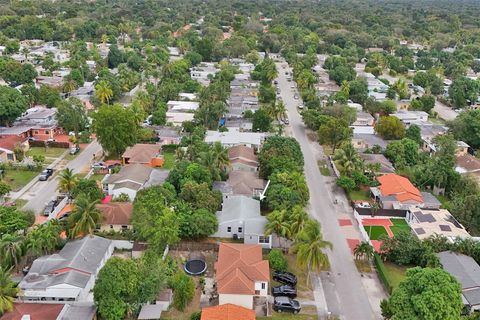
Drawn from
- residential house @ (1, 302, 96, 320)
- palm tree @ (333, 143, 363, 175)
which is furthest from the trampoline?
palm tree @ (333, 143, 363, 175)

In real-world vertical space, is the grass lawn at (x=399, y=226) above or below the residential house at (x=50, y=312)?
below

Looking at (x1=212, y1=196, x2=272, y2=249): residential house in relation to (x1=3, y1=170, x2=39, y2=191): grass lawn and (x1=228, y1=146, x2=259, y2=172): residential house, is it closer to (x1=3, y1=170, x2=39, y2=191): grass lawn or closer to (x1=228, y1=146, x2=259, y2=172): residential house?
(x1=228, y1=146, x2=259, y2=172): residential house

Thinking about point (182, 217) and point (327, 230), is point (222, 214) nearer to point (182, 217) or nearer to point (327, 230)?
point (182, 217)

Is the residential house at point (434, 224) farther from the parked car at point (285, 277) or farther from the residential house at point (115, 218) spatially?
the residential house at point (115, 218)

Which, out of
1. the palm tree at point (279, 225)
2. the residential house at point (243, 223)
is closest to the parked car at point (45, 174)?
the residential house at point (243, 223)

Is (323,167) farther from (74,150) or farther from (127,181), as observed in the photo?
(74,150)

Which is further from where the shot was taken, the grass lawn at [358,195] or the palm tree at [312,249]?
the grass lawn at [358,195]

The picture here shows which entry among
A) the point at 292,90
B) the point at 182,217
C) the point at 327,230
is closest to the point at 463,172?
the point at 327,230
